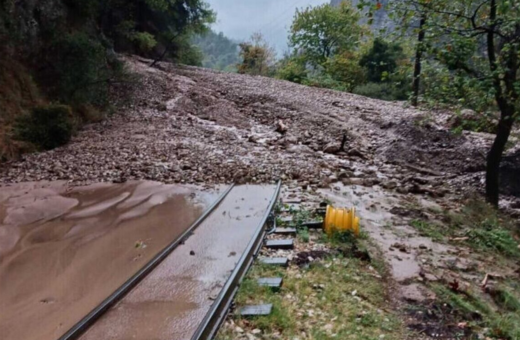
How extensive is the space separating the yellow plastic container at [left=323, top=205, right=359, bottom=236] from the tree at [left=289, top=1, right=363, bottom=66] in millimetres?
27704

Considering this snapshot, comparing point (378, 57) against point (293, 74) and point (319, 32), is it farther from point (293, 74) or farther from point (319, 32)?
point (319, 32)

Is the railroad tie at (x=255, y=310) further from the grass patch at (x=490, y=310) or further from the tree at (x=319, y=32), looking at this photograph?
the tree at (x=319, y=32)

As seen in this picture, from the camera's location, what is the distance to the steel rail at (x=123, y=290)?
10.5ft

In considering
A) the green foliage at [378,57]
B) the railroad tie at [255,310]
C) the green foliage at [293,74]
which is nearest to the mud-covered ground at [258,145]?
the railroad tie at [255,310]

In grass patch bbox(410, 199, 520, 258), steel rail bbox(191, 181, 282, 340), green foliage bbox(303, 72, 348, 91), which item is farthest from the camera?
green foliage bbox(303, 72, 348, 91)

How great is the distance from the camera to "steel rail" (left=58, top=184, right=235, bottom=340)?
3.20 metres

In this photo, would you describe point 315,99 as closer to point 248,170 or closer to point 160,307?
point 248,170

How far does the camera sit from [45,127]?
9.16 m

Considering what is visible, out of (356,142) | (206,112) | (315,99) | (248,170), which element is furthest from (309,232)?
(315,99)

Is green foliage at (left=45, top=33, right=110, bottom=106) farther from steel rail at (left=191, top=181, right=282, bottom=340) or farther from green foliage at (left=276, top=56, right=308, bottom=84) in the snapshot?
green foliage at (left=276, top=56, right=308, bottom=84)

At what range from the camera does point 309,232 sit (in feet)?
17.3

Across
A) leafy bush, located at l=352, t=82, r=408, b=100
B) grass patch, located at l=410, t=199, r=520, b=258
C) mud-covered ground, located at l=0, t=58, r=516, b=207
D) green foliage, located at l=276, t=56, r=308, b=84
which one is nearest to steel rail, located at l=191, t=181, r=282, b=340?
grass patch, located at l=410, t=199, r=520, b=258

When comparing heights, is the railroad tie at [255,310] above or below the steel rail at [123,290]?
above

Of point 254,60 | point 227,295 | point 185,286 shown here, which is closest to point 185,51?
point 254,60
